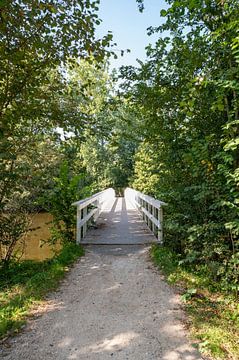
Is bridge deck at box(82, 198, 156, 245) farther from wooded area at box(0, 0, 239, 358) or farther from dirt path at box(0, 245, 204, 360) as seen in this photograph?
dirt path at box(0, 245, 204, 360)

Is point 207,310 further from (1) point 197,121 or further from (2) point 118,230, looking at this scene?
(2) point 118,230

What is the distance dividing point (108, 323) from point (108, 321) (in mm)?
47

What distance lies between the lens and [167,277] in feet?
14.9

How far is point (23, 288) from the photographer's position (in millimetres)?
4508

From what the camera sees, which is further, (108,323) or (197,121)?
(197,121)

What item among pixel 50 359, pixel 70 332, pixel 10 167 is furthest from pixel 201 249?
pixel 10 167

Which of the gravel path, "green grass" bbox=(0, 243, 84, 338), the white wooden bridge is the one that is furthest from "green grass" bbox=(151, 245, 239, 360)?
"green grass" bbox=(0, 243, 84, 338)

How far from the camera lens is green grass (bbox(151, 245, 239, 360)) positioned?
263 cm

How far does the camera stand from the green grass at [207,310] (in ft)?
8.64

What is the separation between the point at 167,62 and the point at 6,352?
4779mm

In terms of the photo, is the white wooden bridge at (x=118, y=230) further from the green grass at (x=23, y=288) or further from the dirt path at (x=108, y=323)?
the dirt path at (x=108, y=323)

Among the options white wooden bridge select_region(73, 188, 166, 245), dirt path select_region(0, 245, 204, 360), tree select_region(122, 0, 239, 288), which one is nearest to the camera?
dirt path select_region(0, 245, 204, 360)

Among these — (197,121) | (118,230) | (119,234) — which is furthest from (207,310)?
(118,230)

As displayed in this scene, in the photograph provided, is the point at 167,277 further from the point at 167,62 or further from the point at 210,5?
the point at 210,5
